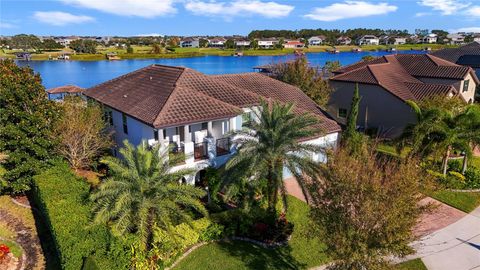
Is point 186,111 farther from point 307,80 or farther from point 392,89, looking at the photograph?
point 392,89

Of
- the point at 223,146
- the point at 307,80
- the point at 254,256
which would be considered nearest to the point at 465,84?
the point at 307,80

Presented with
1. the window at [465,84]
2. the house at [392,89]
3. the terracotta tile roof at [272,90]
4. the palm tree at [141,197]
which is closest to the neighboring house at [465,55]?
the house at [392,89]

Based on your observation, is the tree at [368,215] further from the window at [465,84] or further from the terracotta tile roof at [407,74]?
the window at [465,84]

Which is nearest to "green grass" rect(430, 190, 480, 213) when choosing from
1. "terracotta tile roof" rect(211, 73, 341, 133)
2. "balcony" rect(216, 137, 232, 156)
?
"terracotta tile roof" rect(211, 73, 341, 133)

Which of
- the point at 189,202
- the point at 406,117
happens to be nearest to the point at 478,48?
the point at 406,117

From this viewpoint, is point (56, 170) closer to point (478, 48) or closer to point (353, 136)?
point (353, 136)
